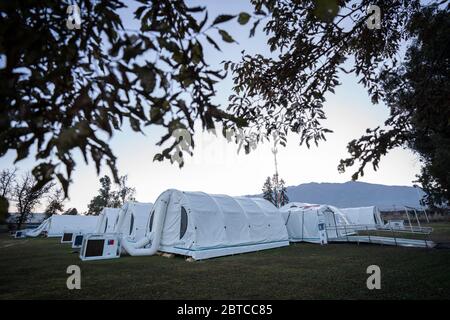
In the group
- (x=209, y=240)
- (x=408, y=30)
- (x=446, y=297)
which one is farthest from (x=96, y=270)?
(x=408, y=30)

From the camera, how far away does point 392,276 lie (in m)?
7.72

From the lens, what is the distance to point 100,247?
12.6 metres

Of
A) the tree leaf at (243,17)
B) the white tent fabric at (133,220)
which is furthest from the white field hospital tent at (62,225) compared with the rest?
the tree leaf at (243,17)

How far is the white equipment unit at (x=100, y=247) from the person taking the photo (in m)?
12.0

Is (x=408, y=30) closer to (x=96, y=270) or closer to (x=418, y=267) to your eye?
(x=418, y=267)

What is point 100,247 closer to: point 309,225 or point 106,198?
point 309,225

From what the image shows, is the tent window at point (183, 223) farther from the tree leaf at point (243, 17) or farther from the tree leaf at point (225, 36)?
the tree leaf at point (243, 17)

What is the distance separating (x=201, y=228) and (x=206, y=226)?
1.35 feet

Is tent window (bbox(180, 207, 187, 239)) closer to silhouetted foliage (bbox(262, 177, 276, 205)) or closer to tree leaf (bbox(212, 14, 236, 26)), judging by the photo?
tree leaf (bbox(212, 14, 236, 26))

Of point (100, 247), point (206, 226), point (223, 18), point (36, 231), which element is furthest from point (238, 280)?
point (36, 231)

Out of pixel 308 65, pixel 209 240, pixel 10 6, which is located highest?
pixel 308 65

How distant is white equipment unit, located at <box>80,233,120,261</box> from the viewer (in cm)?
1205

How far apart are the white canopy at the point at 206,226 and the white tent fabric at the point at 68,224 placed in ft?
86.2
